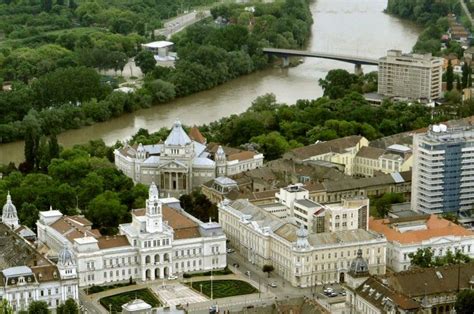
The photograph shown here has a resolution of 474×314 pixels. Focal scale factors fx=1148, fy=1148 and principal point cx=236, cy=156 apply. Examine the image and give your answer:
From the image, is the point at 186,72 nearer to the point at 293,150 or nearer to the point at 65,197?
the point at 293,150

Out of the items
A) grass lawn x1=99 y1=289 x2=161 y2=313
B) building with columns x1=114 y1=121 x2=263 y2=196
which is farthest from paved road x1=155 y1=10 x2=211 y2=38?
grass lawn x1=99 y1=289 x2=161 y2=313

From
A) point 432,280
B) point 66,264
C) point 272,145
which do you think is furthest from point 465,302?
point 272,145

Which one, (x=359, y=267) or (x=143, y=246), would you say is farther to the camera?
(x=143, y=246)

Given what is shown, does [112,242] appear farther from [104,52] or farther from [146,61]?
[104,52]

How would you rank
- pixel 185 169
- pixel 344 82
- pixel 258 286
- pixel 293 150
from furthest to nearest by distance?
pixel 344 82 < pixel 293 150 < pixel 185 169 < pixel 258 286

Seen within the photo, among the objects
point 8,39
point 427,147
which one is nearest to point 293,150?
point 427,147
